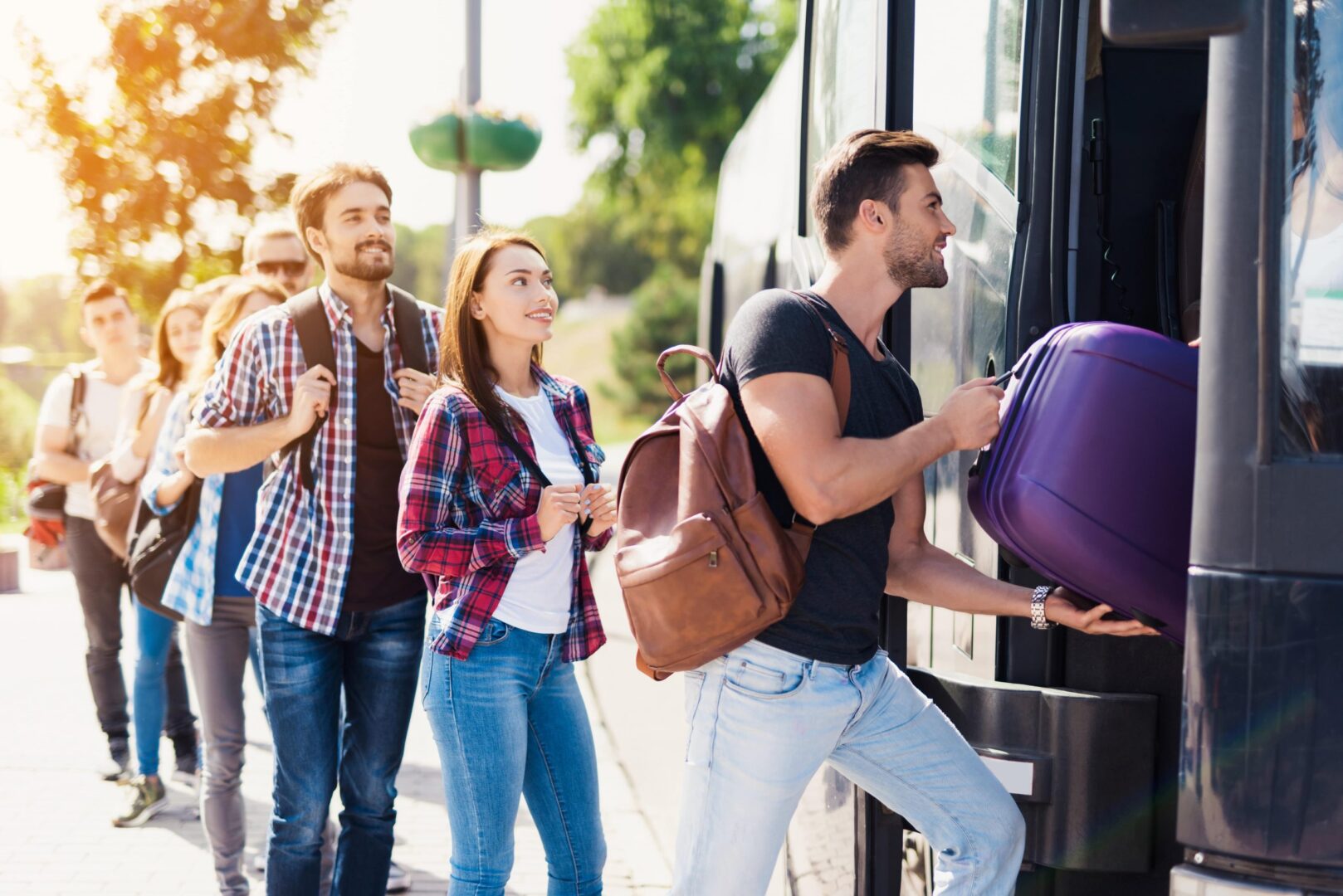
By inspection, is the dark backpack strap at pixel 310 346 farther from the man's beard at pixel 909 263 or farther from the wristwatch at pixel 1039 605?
the wristwatch at pixel 1039 605

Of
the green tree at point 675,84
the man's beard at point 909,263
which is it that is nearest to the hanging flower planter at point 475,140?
the man's beard at point 909,263

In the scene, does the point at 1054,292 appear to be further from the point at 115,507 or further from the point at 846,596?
the point at 115,507

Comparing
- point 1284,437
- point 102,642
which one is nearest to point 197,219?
point 102,642

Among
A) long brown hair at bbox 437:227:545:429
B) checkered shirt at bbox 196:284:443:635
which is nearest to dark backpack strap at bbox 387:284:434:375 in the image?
checkered shirt at bbox 196:284:443:635

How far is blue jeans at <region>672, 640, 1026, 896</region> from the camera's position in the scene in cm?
256

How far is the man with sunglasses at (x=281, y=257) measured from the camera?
474 centimetres

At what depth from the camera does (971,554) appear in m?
3.06

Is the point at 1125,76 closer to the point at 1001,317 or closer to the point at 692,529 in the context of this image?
the point at 1001,317

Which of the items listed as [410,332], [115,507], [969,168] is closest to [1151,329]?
[969,168]

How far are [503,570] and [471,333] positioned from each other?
546 millimetres

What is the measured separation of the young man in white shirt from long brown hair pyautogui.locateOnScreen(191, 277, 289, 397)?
1523 millimetres

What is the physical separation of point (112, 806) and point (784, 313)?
423 centimetres

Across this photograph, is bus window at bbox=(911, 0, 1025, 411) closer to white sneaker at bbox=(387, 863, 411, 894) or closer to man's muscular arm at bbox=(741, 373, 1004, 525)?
man's muscular arm at bbox=(741, 373, 1004, 525)

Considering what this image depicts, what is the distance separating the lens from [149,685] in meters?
5.47
